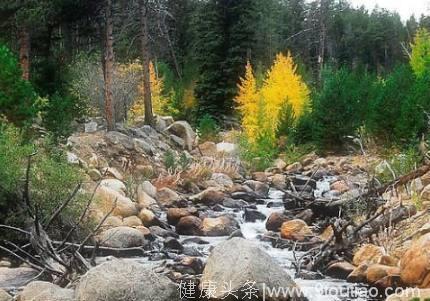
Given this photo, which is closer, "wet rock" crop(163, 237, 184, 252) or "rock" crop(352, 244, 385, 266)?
"rock" crop(352, 244, 385, 266)

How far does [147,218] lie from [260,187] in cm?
598

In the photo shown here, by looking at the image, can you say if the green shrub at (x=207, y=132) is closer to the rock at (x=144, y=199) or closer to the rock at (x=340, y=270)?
the rock at (x=144, y=199)

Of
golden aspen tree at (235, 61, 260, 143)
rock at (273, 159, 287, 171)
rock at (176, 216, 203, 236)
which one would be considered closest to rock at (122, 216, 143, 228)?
rock at (176, 216, 203, 236)

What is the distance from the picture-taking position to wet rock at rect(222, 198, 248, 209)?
1593 cm

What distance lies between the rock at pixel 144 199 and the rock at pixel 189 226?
142 cm

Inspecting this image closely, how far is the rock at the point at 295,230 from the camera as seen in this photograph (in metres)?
11.8

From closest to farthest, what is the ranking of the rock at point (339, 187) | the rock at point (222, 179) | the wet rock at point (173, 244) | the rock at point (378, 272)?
the rock at point (378, 272), the wet rock at point (173, 244), the rock at point (339, 187), the rock at point (222, 179)

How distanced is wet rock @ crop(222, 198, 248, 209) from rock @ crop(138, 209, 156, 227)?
3.18 m

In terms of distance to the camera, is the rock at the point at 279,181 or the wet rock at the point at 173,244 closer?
the wet rock at the point at 173,244

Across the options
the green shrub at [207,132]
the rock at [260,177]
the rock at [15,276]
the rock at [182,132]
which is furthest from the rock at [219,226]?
the green shrub at [207,132]

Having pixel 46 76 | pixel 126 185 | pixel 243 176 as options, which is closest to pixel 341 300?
pixel 126 185

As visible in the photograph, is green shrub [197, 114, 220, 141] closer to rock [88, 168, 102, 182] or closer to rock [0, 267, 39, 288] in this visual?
rock [88, 168, 102, 182]

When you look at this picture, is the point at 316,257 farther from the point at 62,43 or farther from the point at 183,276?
the point at 62,43

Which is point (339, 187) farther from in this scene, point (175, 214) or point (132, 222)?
point (132, 222)
